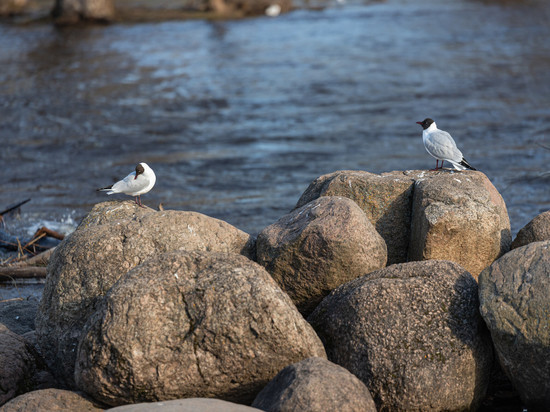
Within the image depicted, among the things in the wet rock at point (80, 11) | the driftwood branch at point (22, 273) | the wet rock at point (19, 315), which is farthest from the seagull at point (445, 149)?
the wet rock at point (80, 11)

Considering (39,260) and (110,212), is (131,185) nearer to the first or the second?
(110,212)

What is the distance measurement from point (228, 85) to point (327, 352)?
14038 mm

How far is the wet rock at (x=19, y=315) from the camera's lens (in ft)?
20.3

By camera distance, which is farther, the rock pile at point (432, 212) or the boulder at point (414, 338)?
the rock pile at point (432, 212)

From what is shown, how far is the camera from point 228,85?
18.2 m

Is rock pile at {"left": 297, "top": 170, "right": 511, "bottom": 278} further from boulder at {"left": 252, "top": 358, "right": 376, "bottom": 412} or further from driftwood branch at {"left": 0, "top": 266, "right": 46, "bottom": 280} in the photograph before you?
driftwood branch at {"left": 0, "top": 266, "right": 46, "bottom": 280}

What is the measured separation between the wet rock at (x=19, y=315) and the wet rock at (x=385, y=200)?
116 inches

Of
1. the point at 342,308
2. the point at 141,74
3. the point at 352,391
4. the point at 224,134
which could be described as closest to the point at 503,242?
the point at 342,308

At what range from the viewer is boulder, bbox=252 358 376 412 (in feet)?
13.3

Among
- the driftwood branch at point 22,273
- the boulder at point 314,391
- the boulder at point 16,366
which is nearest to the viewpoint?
the boulder at point 314,391

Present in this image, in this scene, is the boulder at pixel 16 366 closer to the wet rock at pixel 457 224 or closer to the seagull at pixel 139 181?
the seagull at pixel 139 181

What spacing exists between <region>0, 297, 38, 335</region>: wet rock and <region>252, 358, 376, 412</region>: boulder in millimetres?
2828

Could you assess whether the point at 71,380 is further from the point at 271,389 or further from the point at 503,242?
the point at 503,242

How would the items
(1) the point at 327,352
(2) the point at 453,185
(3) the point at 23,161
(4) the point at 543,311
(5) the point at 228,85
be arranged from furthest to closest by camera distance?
(5) the point at 228,85 → (3) the point at 23,161 → (2) the point at 453,185 → (1) the point at 327,352 → (4) the point at 543,311
